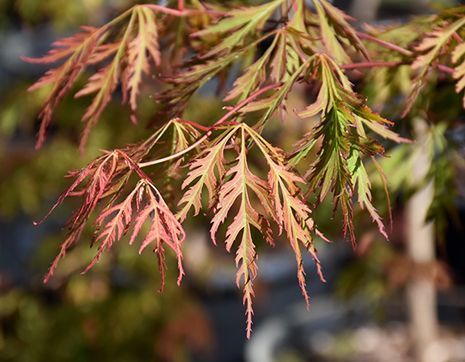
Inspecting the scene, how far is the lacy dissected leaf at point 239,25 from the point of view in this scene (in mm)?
1236

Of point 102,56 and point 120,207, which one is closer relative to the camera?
point 120,207

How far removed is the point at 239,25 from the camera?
1267mm

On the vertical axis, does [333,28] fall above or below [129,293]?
Answer: above

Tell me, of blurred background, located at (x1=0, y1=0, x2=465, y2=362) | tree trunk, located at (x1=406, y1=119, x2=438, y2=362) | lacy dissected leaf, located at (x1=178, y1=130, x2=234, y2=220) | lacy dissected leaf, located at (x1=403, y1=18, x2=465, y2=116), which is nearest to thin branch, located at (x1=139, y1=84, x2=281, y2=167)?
lacy dissected leaf, located at (x1=178, y1=130, x2=234, y2=220)

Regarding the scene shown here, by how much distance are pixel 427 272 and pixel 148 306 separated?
1.35m

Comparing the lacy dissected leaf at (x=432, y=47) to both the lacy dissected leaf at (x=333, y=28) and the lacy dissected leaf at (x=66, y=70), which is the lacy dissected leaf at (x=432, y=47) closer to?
the lacy dissected leaf at (x=333, y=28)

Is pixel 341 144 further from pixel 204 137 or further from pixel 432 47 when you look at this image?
pixel 432 47

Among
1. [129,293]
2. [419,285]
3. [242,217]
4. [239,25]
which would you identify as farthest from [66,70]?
[129,293]

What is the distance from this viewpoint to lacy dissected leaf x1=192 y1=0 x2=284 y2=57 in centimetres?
124

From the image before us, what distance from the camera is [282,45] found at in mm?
1198

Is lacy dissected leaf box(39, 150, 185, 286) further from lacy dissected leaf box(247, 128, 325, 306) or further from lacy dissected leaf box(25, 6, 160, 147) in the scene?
lacy dissected leaf box(25, 6, 160, 147)

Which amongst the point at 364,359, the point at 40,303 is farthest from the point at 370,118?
the point at 40,303

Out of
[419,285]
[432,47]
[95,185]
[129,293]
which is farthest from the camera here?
[129,293]

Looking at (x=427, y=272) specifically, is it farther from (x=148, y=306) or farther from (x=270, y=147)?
(x=270, y=147)
